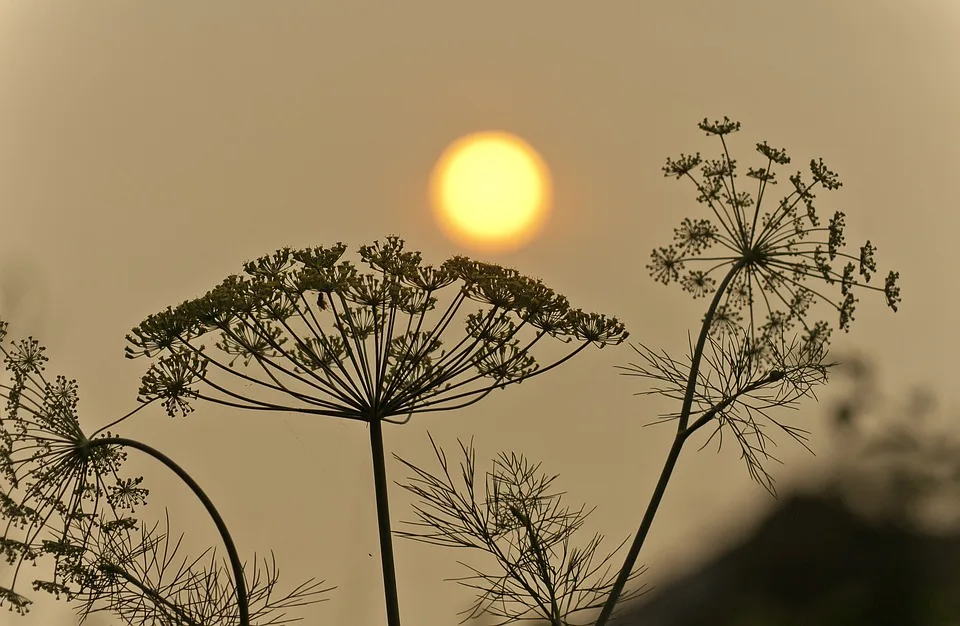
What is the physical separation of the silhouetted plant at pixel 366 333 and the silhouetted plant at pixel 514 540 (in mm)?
280

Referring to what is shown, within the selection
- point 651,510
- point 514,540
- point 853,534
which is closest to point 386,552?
point 651,510

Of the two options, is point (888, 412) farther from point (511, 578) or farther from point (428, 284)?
point (428, 284)

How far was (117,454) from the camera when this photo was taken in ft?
5.04

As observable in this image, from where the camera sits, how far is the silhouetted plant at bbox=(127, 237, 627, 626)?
55.7 inches

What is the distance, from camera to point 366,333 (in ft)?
4.91

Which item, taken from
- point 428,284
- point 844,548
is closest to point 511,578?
point 428,284

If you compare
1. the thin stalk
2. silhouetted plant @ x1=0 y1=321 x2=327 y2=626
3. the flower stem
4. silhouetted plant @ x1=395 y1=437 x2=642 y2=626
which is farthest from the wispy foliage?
the thin stalk

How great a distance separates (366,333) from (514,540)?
595 millimetres

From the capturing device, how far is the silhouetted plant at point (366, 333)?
4.64 ft

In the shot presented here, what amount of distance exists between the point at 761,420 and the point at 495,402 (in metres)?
0.62

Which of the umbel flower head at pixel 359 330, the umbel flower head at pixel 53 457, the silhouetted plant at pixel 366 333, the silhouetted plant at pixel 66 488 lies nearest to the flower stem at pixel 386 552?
the silhouetted plant at pixel 366 333

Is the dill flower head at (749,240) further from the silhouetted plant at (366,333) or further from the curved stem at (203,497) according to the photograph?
the curved stem at (203,497)

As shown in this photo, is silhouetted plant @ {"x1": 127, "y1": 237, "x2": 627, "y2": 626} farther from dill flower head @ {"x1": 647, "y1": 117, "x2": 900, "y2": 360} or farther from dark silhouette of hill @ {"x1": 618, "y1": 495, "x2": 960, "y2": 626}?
dark silhouette of hill @ {"x1": 618, "y1": 495, "x2": 960, "y2": 626}

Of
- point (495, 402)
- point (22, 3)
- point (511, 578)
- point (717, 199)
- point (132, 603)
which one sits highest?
point (22, 3)
